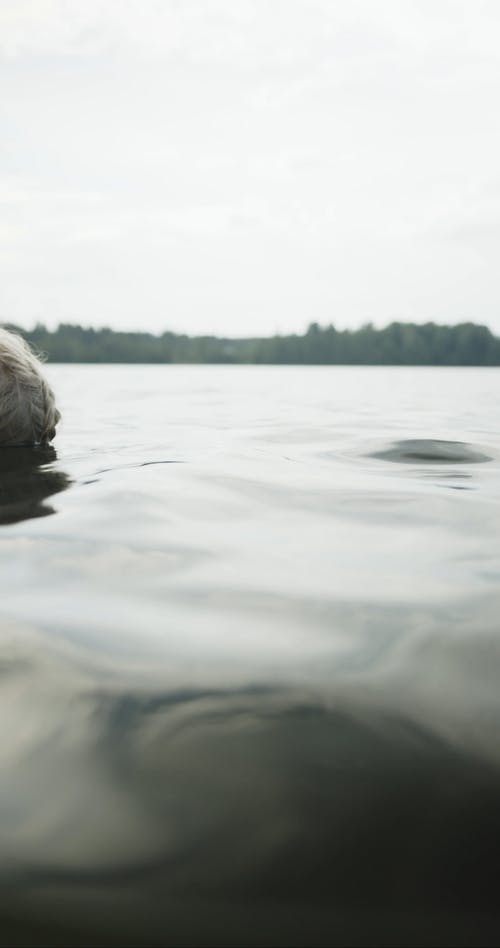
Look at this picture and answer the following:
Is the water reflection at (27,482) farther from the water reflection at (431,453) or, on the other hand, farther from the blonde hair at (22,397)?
the water reflection at (431,453)

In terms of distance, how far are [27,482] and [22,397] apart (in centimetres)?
107

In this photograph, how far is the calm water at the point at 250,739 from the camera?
856 millimetres

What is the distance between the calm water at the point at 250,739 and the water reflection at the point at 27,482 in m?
0.43

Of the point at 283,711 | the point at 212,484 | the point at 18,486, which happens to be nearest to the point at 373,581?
the point at 283,711

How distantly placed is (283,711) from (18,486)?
2356 millimetres

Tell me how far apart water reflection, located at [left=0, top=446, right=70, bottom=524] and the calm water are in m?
0.43

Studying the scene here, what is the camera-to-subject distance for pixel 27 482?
3332mm

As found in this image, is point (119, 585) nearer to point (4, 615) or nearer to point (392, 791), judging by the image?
point (4, 615)

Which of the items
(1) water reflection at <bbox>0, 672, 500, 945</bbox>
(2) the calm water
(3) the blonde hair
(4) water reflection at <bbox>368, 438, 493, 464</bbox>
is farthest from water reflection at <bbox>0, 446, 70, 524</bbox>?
(4) water reflection at <bbox>368, 438, 493, 464</bbox>

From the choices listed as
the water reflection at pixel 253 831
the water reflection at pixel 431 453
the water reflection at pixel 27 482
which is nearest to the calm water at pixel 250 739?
the water reflection at pixel 253 831

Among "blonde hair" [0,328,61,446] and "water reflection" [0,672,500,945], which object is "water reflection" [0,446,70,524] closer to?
"blonde hair" [0,328,61,446]

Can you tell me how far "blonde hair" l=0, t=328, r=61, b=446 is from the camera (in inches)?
159

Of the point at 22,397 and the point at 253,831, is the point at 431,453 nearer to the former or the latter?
the point at 22,397

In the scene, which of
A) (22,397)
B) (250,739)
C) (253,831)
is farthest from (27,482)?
(253,831)
